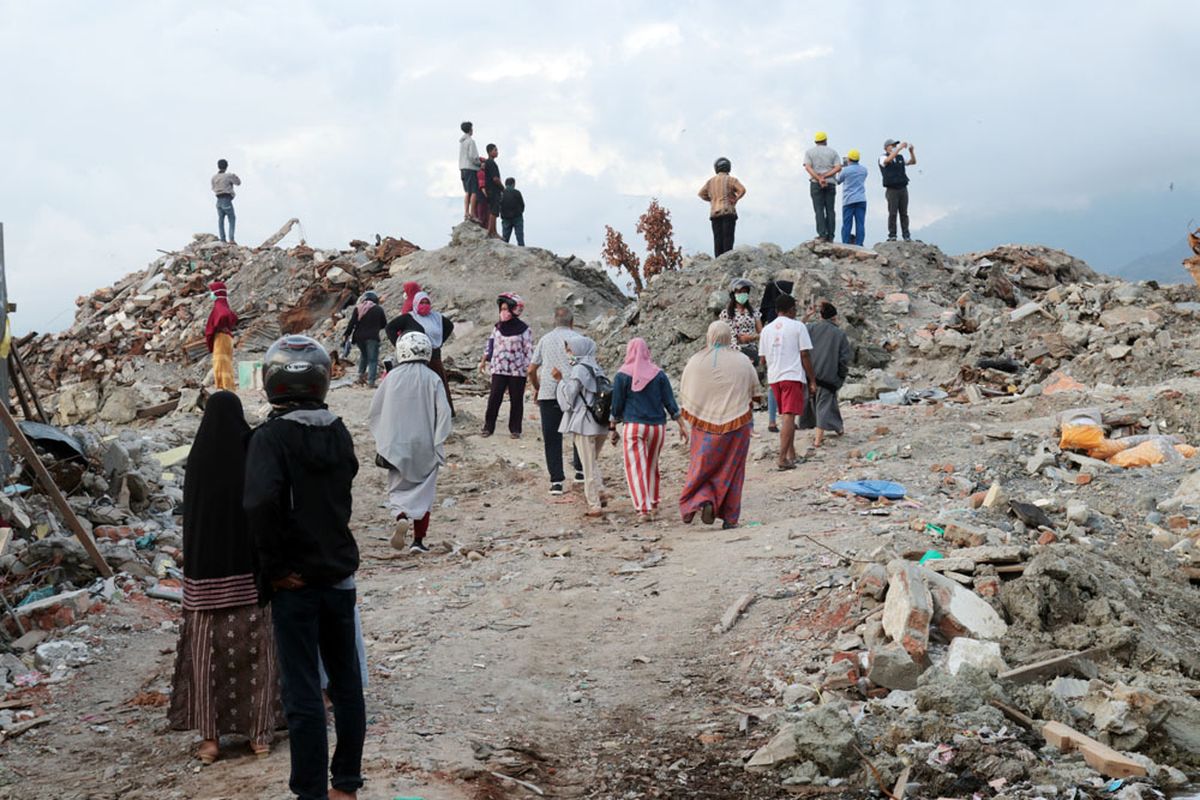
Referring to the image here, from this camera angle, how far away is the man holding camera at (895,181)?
19516 millimetres

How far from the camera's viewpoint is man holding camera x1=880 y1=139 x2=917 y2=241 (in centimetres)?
1952

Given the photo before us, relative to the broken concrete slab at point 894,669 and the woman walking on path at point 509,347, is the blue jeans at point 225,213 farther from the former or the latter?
the broken concrete slab at point 894,669

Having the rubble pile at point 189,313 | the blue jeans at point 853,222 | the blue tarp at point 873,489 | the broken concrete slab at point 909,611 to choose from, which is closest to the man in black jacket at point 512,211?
the rubble pile at point 189,313

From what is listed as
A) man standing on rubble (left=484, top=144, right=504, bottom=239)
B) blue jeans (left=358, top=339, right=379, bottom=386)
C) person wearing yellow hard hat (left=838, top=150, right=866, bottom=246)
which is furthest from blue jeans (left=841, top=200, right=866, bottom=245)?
blue jeans (left=358, top=339, right=379, bottom=386)

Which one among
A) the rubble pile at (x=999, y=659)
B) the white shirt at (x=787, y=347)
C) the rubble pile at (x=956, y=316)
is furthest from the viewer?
the rubble pile at (x=956, y=316)

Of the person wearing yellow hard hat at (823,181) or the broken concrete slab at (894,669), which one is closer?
the broken concrete slab at (894,669)

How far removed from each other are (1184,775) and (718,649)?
2442mm

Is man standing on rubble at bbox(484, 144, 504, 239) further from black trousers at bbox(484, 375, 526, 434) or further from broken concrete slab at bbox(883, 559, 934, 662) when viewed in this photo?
broken concrete slab at bbox(883, 559, 934, 662)

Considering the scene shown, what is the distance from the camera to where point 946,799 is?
422cm

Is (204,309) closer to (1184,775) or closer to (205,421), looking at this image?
(205,421)

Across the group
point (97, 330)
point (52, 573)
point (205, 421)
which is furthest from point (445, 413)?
point (97, 330)

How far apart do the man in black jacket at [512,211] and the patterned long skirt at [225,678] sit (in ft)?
61.0

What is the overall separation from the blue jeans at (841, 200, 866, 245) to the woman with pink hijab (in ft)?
37.8

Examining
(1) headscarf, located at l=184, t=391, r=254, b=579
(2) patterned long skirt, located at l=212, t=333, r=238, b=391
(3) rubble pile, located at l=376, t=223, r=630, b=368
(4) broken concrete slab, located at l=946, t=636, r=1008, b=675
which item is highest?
(3) rubble pile, located at l=376, t=223, r=630, b=368
